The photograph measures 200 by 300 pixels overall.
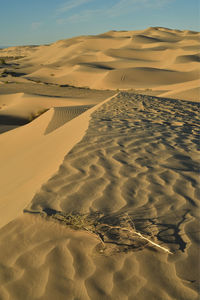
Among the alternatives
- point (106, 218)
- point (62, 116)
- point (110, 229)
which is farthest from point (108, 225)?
point (62, 116)

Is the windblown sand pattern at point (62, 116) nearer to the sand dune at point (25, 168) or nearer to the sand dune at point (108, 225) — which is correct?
the sand dune at point (25, 168)

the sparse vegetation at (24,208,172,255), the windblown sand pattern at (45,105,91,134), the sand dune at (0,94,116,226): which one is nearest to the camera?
the sparse vegetation at (24,208,172,255)

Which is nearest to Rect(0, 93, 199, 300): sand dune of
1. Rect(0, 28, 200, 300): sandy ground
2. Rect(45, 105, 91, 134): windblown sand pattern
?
Rect(0, 28, 200, 300): sandy ground

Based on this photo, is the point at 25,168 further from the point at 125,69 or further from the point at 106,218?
the point at 125,69

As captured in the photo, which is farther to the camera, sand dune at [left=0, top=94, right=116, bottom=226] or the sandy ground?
sand dune at [left=0, top=94, right=116, bottom=226]

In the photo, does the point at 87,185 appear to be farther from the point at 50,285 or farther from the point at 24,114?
the point at 24,114

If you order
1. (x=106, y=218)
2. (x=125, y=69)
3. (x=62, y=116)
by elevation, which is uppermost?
(x=125, y=69)

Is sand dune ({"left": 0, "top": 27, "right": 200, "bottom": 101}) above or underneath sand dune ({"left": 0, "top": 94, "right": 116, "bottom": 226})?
above

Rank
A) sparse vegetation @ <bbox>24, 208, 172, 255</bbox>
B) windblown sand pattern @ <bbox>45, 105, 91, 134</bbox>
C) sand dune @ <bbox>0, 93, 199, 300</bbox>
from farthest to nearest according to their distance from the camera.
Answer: windblown sand pattern @ <bbox>45, 105, 91, 134</bbox> → sparse vegetation @ <bbox>24, 208, 172, 255</bbox> → sand dune @ <bbox>0, 93, 199, 300</bbox>

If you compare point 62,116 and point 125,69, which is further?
point 125,69

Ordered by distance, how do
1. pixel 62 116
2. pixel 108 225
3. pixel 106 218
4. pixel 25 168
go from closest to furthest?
1. pixel 108 225
2. pixel 106 218
3. pixel 25 168
4. pixel 62 116

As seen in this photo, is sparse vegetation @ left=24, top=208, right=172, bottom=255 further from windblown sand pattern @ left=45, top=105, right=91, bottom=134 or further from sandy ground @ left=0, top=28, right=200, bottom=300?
windblown sand pattern @ left=45, top=105, right=91, bottom=134

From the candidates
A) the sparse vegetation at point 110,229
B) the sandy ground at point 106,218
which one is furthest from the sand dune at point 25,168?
the sparse vegetation at point 110,229

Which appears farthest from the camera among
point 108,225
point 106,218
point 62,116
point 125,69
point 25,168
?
point 125,69
